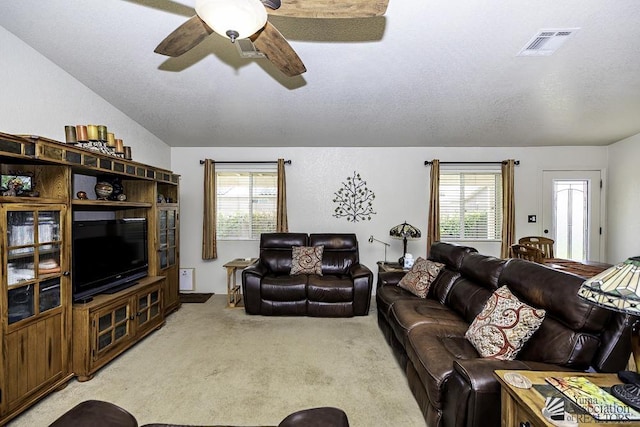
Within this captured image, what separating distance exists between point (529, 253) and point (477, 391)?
2.51 m

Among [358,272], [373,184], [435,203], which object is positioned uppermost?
[373,184]

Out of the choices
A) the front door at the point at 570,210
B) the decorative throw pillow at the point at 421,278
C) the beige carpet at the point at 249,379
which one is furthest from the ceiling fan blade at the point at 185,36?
the front door at the point at 570,210

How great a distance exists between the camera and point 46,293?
229 centimetres

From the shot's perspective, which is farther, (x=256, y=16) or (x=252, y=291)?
(x=252, y=291)

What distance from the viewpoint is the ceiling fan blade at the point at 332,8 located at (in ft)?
4.58

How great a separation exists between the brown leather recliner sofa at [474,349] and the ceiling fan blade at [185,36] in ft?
7.70

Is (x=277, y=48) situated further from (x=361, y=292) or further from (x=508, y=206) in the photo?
(x=508, y=206)

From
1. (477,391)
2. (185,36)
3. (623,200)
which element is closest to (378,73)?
(185,36)

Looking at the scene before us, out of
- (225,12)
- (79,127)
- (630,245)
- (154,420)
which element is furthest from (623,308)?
(630,245)

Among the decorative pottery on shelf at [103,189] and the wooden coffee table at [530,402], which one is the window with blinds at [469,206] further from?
the decorative pottery on shelf at [103,189]

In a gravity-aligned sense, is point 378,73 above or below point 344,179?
above

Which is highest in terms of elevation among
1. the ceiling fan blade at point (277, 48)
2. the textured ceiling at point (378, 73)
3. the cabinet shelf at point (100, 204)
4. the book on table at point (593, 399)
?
the textured ceiling at point (378, 73)

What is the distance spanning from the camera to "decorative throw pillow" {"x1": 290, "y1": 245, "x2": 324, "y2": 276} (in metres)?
4.43

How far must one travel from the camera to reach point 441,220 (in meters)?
5.16
